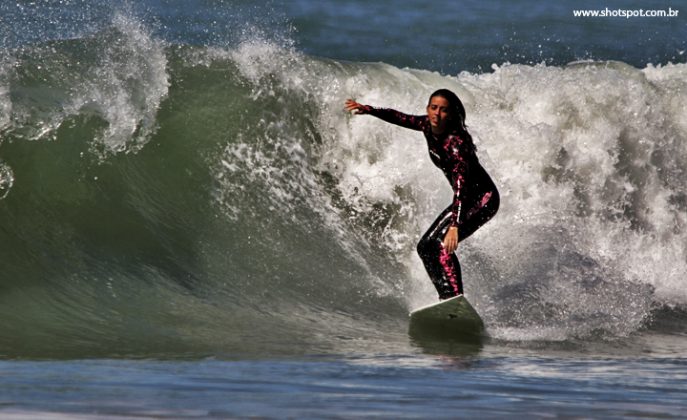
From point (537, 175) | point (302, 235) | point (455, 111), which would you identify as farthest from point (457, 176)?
point (537, 175)

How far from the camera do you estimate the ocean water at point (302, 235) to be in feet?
18.2

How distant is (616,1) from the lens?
2148 centimetres

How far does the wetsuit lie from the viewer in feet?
23.8

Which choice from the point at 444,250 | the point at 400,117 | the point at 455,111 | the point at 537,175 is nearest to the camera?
the point at 455,111

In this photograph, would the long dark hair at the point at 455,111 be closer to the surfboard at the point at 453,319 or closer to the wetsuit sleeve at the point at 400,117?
the wetsuit sleeve at the point at 400,117

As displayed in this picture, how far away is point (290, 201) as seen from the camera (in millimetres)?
9695

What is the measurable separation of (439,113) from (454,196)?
50 cm

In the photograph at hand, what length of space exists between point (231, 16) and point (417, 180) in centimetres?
779

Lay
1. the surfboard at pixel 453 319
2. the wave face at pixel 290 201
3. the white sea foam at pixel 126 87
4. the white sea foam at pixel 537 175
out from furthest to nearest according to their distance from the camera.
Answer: the white sea foam at pixel 126 87
the white sea foam at pixel 537 175
the wave face at pixel 290 201
the surfboard at pixel 453 319

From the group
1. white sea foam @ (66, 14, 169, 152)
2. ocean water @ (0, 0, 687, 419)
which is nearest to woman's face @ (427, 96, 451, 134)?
ocean water @ (0, 0, 687, 419)

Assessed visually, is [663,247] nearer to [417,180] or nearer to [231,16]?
[417,180]

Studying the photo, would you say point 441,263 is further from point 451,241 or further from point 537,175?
point 537,175

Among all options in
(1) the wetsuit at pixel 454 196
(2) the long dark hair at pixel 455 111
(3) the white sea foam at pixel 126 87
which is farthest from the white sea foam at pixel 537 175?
(2) the long dark hair at pixel 455 111

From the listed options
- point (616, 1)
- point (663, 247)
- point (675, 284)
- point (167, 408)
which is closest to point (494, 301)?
point (675, 284)
